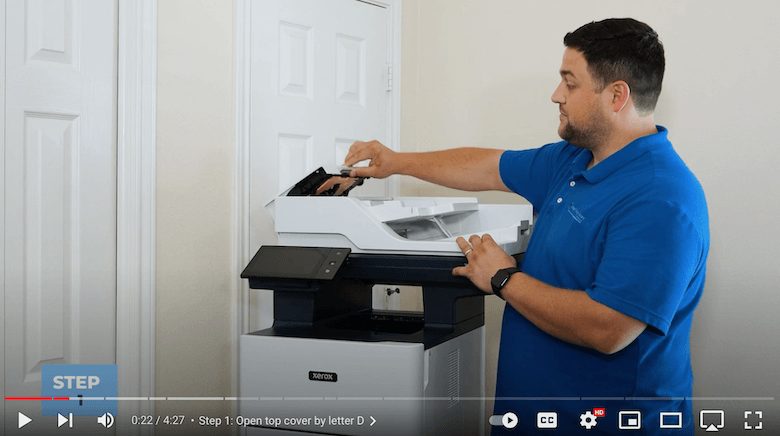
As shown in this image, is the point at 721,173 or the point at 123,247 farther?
the point at 721,173

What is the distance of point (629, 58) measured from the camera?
1475 mm

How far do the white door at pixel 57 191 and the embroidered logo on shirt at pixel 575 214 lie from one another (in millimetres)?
1180

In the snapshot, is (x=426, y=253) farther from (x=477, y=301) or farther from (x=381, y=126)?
(x=381, y=126)

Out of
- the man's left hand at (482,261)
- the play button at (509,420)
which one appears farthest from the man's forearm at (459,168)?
the play button at (509,420)

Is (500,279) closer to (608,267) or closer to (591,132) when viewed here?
(608,267)

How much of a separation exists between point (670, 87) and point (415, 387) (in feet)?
4.35

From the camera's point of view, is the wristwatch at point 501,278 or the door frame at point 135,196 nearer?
the wristwatch at point 501,278

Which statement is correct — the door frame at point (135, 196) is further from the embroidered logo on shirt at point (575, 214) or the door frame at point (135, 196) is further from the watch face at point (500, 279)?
the embroidered logo on shirt at point (575, 214)

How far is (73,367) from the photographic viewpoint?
5.87ft

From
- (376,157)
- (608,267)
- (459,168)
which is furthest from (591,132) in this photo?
(376,157)

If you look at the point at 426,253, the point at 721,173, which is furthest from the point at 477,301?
the point at 721,173

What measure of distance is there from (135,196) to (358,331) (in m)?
0.70

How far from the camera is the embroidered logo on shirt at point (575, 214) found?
1.48m

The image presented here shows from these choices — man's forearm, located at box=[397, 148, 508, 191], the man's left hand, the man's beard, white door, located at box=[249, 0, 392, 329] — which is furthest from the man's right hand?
the man's beard
